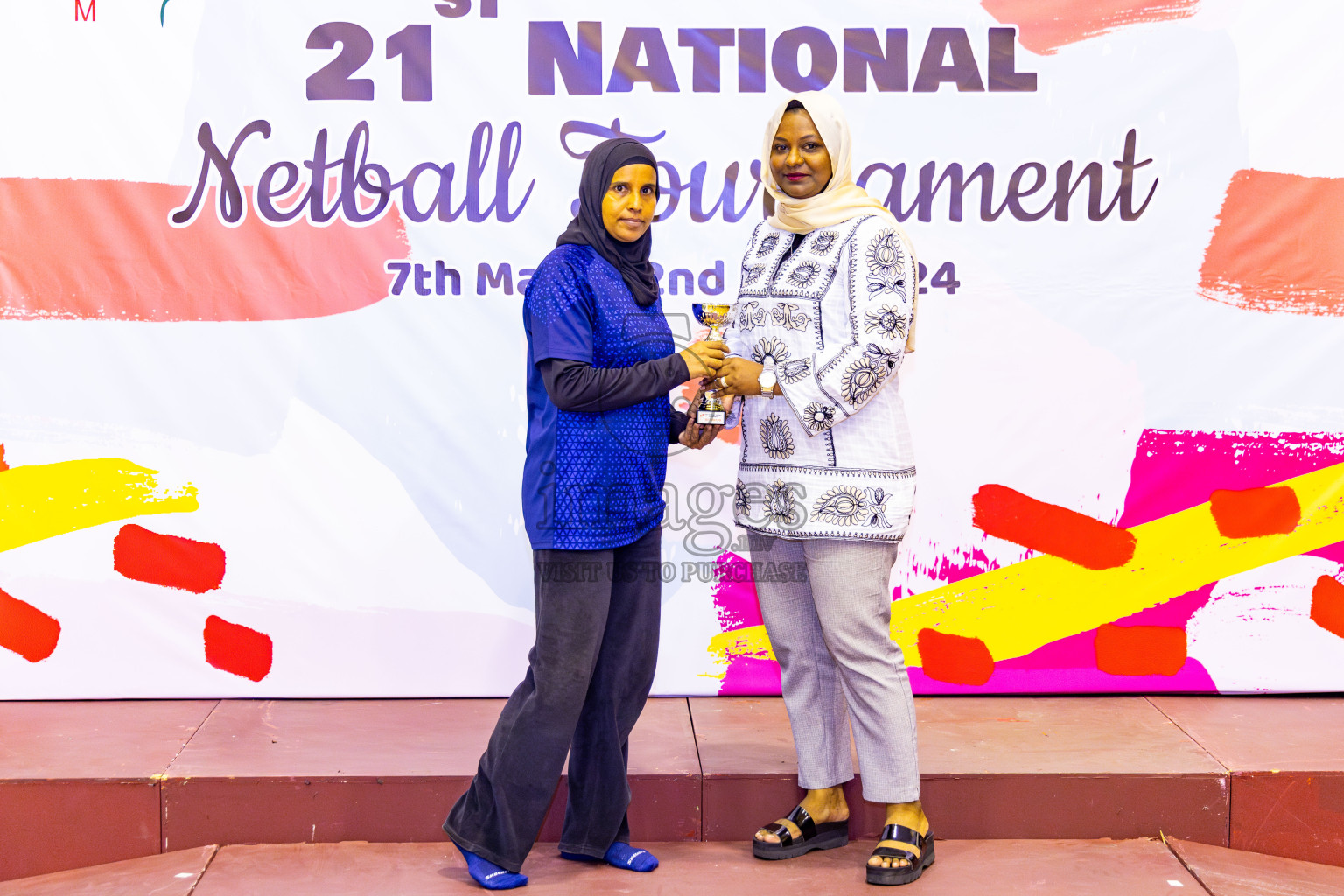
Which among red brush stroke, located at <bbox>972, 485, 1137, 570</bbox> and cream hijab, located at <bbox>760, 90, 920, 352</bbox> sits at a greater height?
cream hijab, located at <bbox>760, 90, 920, 352</bbox>

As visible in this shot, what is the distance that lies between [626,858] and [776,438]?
3.17 ft

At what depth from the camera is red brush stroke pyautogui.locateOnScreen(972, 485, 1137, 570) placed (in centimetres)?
329

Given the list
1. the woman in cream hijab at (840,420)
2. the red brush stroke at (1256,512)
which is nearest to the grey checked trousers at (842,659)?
the woman in cream hijab at (840,420)

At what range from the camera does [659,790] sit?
2.70 meters

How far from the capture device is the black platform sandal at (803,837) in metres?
2.56

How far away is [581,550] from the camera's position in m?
2.28

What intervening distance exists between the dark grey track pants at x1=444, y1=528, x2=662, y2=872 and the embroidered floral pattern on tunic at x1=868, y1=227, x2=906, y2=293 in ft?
2.26

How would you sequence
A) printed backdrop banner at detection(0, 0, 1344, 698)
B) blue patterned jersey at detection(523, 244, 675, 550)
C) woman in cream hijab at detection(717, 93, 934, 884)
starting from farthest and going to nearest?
printed backdrop banner at detection(0, 0, 1344, 698), woman in cream hijab at detection(717, 93, 934, 884), blue patterned jersey at detection(523, 244, 675, 550)

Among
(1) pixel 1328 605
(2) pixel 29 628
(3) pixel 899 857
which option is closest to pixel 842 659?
(3) pixel 899 857

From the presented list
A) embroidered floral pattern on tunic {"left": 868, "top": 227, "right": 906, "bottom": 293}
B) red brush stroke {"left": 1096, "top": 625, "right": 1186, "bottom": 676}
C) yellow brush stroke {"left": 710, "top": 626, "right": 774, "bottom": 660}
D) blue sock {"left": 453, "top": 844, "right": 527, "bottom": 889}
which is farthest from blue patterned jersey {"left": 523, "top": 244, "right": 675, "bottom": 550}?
red brush stroke {"left": 1096, "top": 625, "right": 1186, "bottom": 676}

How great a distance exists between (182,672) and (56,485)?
62 cm

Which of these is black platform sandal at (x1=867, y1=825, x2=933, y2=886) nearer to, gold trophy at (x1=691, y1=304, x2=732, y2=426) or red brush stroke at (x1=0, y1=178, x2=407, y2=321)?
gold trophy at (x1=691, y1=304, x2=732, y2=426)

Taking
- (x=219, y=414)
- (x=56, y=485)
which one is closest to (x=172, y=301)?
(x=219, y=414)

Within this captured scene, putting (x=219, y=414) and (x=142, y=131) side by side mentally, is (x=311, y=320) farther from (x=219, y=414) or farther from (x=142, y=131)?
(x=142, y=131)
